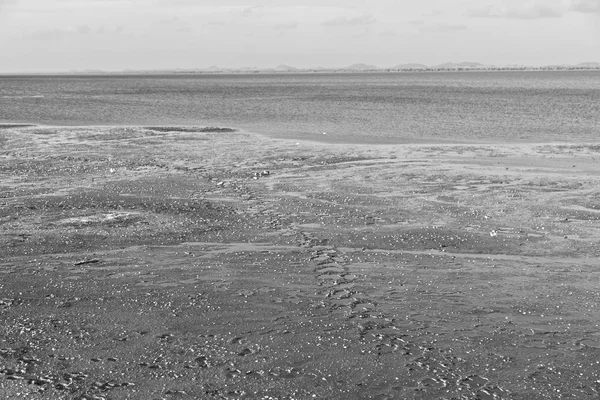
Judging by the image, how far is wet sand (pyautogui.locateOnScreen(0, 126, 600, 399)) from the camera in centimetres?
1063

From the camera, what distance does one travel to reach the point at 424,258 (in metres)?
16.8

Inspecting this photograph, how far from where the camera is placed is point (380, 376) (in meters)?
10.6

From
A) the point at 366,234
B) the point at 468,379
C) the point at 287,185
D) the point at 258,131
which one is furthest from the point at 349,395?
the point at 258,131

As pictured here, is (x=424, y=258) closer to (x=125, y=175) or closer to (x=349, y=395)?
(x=349, y=395)

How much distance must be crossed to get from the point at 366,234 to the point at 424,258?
2.44 m

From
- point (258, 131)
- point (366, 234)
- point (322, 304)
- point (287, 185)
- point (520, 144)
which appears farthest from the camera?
point (258, 131)

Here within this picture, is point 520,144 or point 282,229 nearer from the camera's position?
point 282,229

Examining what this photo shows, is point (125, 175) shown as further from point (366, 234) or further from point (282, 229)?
point (366, 234)

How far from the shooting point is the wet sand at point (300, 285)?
10633 mm

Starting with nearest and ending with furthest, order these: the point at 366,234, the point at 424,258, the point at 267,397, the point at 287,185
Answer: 1. the point at 267,397
2. the point at 424,258
3. the point at 366,234
4. the point at 287,185

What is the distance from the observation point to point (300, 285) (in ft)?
48.3

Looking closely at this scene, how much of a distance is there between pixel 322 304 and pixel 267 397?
3.83 meters

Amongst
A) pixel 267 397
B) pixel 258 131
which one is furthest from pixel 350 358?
pixel 258 131

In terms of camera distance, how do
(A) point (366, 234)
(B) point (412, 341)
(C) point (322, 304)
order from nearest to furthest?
(B) point (412, 341) → (C) point (322, 304) → (A) point (366, 234)
